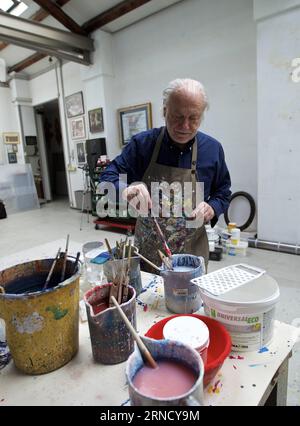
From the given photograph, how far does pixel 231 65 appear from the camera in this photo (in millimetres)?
3201

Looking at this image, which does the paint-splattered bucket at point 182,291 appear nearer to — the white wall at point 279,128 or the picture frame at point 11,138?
the white wall at point 279,128

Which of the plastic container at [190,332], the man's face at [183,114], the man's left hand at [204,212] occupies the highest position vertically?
the man's face at [183,114]

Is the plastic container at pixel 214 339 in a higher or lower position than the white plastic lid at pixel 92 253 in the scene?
lower

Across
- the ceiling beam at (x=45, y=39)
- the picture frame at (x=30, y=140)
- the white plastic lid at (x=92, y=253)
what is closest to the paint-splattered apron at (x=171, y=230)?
the white plastic lid at (x=92, y=253)

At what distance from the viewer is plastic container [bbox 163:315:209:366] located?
0.60 metres

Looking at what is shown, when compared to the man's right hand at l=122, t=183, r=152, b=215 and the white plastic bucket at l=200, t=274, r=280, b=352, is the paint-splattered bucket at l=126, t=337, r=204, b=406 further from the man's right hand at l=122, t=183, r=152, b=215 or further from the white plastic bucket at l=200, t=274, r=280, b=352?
the man's right hand at l=122, t=183, r=152, b=215

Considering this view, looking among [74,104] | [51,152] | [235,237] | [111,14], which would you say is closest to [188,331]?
[235,237]

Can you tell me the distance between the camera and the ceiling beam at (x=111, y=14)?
11.7 ft

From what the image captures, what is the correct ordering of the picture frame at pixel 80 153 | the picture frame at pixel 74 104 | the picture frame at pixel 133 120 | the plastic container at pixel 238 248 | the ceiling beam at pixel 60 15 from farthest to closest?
the picture frame at pixel 80 153
the picture frame at pixel 74 104
the picture frame at pixel 133 120
the ceiling beam at pixel 60 15
the plastic container at pixel 238 248

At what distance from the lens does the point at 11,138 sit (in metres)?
6.52

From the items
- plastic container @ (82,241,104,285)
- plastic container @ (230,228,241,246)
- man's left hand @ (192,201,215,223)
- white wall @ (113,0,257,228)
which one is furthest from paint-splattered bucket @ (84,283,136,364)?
white wall @ (113,0,257,228)

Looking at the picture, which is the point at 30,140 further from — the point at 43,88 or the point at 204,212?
the point at 204,212

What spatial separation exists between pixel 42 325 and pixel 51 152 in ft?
26.8

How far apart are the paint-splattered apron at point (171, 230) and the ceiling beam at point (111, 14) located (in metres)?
3.19
